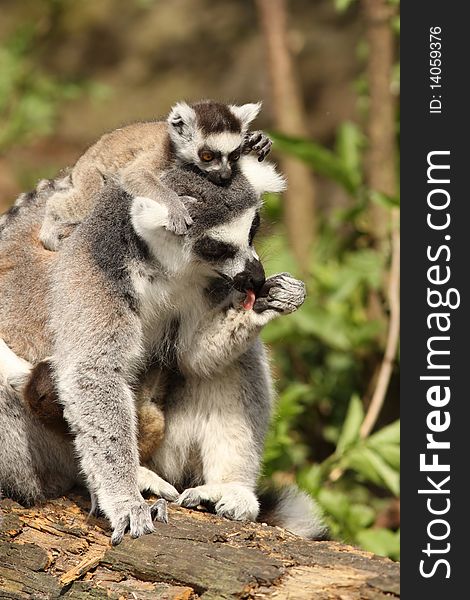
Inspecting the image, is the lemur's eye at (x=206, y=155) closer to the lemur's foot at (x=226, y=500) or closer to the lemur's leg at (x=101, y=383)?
the lemur's leg at (x=101, y=383)

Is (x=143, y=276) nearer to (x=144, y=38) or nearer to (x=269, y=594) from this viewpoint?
(x=269, y=594)

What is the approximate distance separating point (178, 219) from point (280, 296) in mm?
883

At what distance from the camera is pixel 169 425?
20.1 ft

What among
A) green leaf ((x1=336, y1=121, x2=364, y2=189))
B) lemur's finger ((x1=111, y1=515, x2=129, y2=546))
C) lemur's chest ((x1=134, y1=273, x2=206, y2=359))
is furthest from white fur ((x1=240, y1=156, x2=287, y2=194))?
green leaf ((x1=336, y1=121, x2=364, y2=189))

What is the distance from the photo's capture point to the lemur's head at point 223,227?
5309 mm

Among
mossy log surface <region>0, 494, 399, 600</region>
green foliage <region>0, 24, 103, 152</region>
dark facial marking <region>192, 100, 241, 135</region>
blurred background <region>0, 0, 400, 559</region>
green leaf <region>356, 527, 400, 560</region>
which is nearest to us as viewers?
mossy log surface <region>0, 494, 399, 600</region>

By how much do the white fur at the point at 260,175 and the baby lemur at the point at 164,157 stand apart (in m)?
0.03

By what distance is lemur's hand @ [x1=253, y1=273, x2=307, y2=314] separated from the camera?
569 centimetres

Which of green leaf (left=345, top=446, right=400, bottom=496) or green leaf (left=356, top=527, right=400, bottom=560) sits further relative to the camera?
green leaf (left=345, top=446, right=400, bottom=496)

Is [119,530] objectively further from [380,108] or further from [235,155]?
[380,108]

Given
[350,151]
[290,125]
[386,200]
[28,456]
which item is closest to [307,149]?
[386,200]

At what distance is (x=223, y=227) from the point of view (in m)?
5.30

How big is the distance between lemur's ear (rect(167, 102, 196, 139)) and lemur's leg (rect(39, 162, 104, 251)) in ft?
2.57

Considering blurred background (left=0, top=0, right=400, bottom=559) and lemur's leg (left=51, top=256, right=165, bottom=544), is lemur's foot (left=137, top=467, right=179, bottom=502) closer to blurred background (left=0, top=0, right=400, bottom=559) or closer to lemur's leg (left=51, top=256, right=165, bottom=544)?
lemur's leg (left=51, top=256, right=165, bottom=544)
